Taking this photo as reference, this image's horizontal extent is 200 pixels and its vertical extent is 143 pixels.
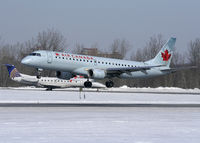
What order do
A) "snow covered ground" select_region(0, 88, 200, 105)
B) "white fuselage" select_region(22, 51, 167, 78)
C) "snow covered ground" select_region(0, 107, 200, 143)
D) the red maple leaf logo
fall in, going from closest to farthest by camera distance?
"snow covered ground" select_region(0, 107, 200, 143) → "snow covered ground" select_region(0, 88, 200, 105) → "white fuselage" select_region(22, 51, 167, 78) → the red maple leaf logo

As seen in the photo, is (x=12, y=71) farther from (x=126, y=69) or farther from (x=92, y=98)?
(x=92, y=98)

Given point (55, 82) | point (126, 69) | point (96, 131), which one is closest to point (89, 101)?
point (126, 69)

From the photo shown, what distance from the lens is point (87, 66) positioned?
1921 inches

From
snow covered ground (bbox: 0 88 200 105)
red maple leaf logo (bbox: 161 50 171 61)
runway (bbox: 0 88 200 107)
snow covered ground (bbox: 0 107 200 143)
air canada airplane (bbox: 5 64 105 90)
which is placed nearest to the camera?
snow covered ground (bbox: 0 107 200 143)

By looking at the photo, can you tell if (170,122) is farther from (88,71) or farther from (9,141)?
(88,71)

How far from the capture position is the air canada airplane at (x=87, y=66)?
45.4 metres

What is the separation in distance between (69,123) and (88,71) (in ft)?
105

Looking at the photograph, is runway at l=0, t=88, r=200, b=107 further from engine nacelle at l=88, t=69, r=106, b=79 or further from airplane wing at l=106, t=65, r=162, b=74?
airplane wing at l=106, t=65, r=162, b=74

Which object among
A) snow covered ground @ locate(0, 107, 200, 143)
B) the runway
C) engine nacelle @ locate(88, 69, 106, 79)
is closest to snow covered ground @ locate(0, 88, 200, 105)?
the runway

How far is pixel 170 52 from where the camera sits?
60594 millimetres

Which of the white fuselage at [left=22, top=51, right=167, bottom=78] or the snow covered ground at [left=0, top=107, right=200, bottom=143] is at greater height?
the white fuselage at [left=22, top=51, right=167, bottom=78]

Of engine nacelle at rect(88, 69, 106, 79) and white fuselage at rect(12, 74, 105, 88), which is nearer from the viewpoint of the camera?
engine nacelle at rect(88, 69, 106, 79)

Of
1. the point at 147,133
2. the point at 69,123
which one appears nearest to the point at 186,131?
the point at 147,133

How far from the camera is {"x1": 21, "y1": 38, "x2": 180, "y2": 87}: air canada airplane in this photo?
45.4 meters
